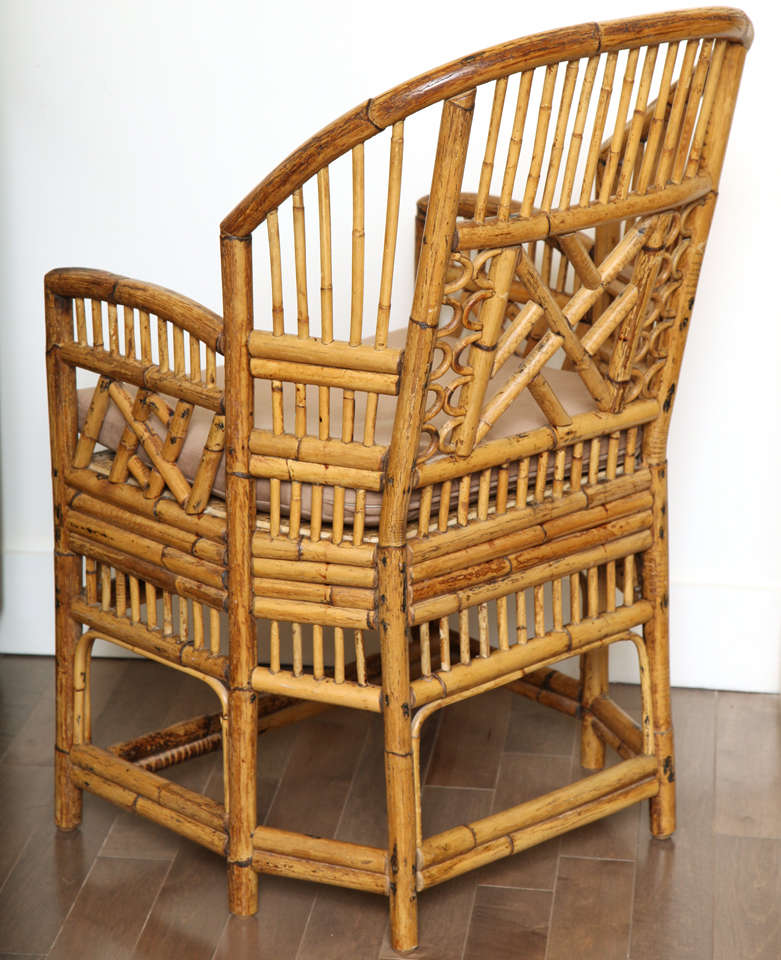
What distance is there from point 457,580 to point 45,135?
3.93ft

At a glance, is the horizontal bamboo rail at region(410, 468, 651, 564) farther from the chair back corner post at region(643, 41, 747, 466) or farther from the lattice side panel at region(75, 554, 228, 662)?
the lattice side panel at region(75, 554, 228, 662)

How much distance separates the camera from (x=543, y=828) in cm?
183

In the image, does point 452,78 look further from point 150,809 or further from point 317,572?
point 150,809

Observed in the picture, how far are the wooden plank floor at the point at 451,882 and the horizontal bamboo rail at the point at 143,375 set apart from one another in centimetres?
69

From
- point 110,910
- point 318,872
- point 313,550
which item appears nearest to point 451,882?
point 318,872

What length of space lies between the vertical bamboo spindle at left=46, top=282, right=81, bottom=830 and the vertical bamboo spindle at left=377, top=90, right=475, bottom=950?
499mm

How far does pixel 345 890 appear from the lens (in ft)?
6.17

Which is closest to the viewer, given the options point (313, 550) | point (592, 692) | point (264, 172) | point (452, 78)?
point (452, 78)

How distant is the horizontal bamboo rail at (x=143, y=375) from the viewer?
64.2 inches

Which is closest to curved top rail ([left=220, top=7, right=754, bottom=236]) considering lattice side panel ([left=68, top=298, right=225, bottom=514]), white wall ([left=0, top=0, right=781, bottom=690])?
lattice side panel ([left=68, top=298, right=225, bottom=514])

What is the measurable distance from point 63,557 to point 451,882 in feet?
Result: 2.26

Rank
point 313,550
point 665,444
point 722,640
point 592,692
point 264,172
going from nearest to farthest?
point 313,550
point 665,444
point 592,692
point 264,172
point 722,640

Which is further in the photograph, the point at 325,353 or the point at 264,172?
the point at 264,172

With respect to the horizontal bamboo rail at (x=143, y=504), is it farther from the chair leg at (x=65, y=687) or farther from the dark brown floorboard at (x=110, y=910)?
the dark brown floorboard at (x=110, y=910)
